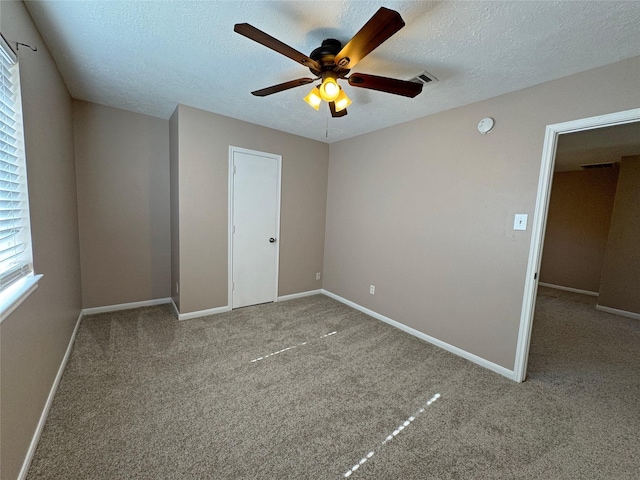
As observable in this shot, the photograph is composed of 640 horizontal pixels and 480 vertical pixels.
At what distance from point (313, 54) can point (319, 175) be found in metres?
2.45

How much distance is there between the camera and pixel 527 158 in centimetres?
213

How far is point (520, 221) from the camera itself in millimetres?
2189

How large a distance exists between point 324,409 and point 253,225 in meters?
2.40

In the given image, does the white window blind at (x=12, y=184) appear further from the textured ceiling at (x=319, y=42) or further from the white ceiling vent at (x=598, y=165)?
the white ceiling vent at (x=598, y=165)

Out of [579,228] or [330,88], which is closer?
[330,88]

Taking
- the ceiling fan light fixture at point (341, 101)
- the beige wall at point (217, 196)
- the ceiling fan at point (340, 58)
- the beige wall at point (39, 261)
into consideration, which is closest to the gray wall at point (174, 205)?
the beige wall at point (217, 196)

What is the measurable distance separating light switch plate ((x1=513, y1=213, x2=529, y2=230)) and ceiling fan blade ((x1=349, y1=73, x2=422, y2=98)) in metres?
1.39

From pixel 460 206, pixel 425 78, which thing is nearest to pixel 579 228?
pixel 460 206

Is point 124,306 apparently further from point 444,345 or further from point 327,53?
point 444,345

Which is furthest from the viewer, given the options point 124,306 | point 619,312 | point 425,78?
point 619,312

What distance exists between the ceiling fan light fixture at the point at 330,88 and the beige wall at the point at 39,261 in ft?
5.21

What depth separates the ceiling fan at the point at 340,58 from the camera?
4.06 ft

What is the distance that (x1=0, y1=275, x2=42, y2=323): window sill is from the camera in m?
1.12

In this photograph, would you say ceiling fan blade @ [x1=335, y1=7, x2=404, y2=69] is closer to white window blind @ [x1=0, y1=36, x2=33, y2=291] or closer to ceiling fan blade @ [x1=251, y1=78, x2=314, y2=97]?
ceiling fan blade @ [x1=251, y1=78, x2=314, y2=97]
